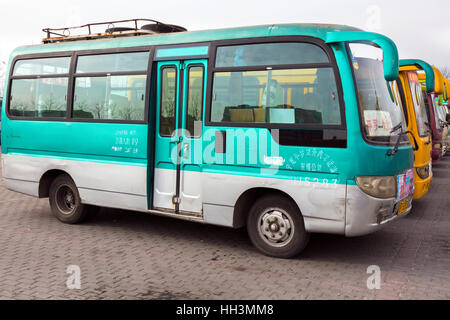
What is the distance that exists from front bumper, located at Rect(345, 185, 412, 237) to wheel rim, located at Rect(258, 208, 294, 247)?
30.8 inches

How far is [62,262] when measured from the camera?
20.6ft

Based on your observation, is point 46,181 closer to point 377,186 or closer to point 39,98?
point 39,98

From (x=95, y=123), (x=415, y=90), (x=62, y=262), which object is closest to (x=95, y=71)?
(x=95, y=123)

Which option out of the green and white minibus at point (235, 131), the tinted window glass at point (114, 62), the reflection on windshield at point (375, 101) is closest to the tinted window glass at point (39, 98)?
the green and white minibus at point (235, 131)

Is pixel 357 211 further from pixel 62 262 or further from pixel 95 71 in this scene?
pixel 95 71

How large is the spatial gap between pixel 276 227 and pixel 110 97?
3.36 m

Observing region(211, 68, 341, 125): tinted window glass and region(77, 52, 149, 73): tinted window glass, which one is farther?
region(77, 52, 149, 73): tinted window glass

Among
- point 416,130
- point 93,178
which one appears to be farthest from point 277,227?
point 416,130

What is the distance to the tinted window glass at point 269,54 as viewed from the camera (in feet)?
20.0

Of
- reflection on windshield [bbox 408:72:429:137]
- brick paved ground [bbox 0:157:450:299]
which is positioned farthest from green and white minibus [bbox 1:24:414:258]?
reflection on windshield [bbox 408:72:429:137]

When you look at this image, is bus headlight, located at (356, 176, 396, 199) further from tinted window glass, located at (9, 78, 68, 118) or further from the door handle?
tinted window glass, located at (9, 78, 68, 118)

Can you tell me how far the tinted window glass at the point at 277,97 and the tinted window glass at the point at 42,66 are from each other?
3.16 m

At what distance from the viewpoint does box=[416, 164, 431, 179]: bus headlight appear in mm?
9008

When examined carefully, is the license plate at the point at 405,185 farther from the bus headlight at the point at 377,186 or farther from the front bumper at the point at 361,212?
the front bumper at the point at 361,212
